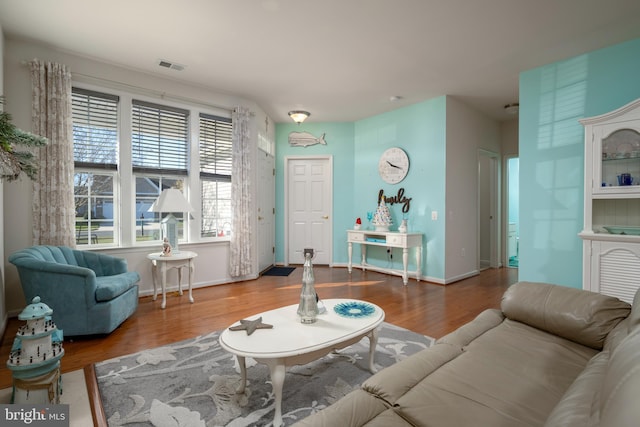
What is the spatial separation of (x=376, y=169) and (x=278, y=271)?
249cm

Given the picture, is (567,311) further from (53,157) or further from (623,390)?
(53,157)

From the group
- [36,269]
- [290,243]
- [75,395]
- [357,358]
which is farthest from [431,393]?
[290,243]

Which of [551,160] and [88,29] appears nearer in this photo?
[88,29]

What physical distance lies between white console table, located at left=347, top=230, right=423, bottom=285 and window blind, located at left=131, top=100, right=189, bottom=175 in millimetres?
2872

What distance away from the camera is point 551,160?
3465 millimetres

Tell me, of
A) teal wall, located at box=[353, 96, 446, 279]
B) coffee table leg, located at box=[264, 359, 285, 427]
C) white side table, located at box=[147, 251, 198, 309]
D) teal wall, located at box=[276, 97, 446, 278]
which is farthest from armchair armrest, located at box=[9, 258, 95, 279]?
teal wall, located at box=[353, 96, 446, 279]

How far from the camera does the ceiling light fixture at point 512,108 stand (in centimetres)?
483

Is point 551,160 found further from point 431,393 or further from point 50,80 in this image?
point 50,80

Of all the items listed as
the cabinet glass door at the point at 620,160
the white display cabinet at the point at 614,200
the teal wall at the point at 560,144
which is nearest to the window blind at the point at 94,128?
the teal wall at the point at 560,144

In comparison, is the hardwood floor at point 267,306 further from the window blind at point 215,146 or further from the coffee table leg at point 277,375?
the window blind at point 215,146

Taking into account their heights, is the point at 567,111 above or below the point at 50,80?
below

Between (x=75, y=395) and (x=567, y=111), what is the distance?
16.0 ft

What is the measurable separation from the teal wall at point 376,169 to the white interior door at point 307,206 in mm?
136

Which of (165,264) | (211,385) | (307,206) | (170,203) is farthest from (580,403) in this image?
(307,206)
